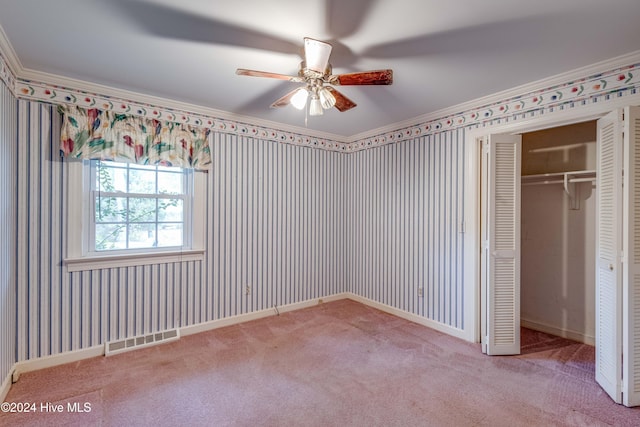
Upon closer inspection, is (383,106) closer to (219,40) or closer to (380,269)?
(219,40)

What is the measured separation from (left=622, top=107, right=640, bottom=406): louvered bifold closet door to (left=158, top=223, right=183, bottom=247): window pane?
374 centimetres

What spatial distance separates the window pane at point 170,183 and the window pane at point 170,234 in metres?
0.35

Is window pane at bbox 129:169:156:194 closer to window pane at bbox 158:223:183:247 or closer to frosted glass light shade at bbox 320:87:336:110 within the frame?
window pane at bbox 158:223:183:247

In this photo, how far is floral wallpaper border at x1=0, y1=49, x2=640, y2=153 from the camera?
216 cm

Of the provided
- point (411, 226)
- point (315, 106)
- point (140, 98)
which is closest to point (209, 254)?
point (140, 98)

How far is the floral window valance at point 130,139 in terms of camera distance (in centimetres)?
246

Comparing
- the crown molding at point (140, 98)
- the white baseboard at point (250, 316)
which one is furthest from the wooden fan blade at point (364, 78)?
the white baseboard at point (250, 316)

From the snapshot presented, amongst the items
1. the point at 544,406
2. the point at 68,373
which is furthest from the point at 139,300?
the point at 544,406

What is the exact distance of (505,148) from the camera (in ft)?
8.84

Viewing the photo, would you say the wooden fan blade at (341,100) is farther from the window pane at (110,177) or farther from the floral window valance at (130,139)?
the window pane at (110,177)

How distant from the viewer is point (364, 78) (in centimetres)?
188

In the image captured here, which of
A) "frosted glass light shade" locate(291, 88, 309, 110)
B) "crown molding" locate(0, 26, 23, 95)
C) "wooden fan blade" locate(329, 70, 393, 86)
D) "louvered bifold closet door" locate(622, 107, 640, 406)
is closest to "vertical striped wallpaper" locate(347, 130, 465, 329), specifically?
"louvered bifold closet door" locate(622, 107, 640, 406)

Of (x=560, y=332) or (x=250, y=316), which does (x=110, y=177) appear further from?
(x=560, y=332)

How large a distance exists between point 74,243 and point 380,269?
10.9ft
